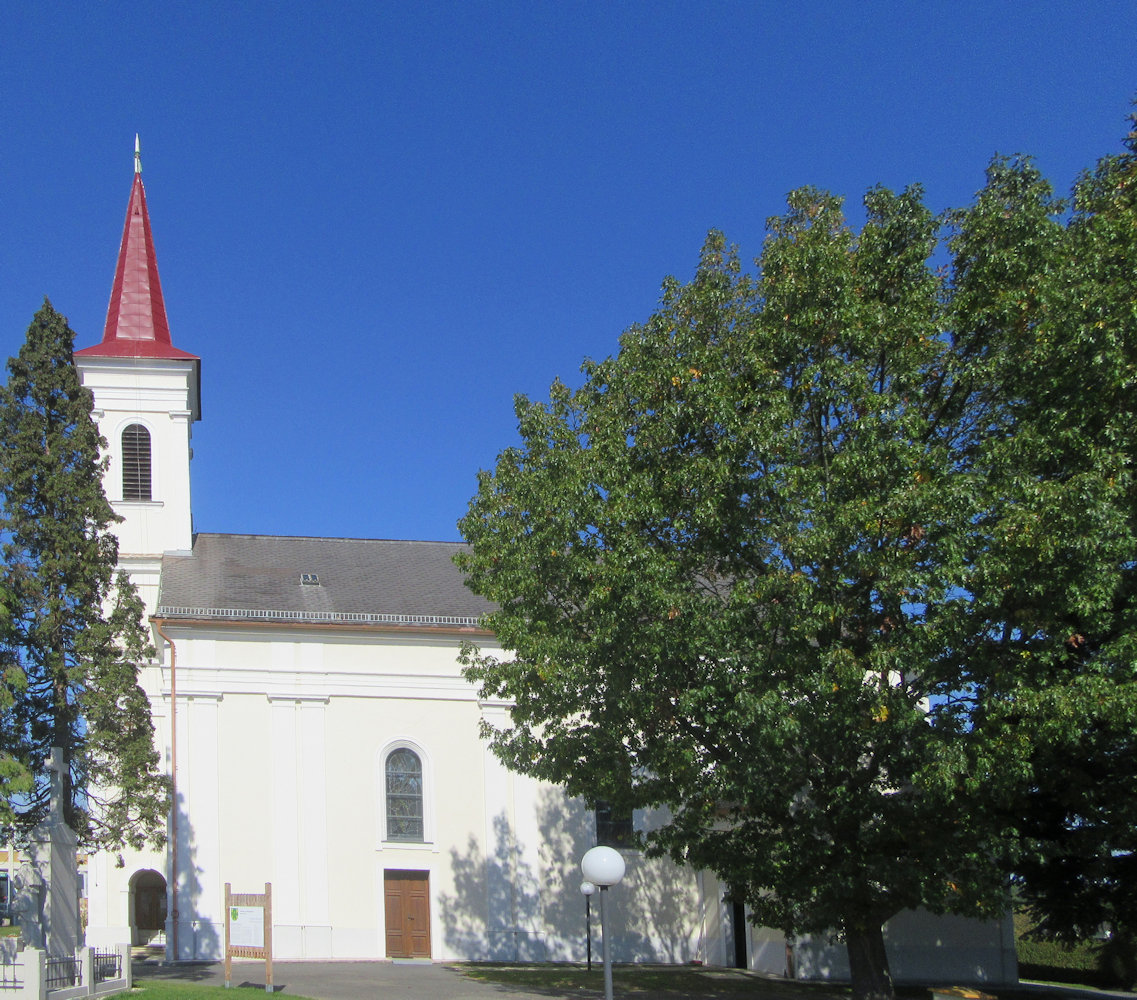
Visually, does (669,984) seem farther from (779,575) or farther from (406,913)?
(779,575)

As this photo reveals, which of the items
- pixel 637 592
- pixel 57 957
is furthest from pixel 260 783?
pixel 637 592

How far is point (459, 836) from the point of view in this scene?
105 feet

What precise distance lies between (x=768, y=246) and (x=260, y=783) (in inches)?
762

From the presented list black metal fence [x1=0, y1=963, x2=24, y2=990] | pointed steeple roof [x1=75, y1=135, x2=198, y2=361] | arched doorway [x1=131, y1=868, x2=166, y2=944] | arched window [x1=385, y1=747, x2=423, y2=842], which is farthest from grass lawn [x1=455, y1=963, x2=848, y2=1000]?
pointed steeple roof [x1=75, y1=135, x2=198, y2=361]

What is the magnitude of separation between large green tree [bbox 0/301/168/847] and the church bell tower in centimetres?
933

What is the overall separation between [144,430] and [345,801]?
1207 cm

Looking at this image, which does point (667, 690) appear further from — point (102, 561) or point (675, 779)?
point (102, 561)

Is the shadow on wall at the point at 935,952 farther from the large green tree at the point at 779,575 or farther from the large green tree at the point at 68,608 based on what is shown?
the large green tree at the point at 68,608

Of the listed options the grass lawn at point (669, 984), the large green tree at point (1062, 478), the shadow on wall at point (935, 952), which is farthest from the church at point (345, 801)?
the large green tree at point (1062, 478)

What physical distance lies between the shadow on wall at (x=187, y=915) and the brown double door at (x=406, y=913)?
4077 millimetres

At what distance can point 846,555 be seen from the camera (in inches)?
660

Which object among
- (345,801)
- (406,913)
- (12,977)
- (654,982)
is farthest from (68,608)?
(654,982)

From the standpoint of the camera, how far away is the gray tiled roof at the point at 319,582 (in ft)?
107

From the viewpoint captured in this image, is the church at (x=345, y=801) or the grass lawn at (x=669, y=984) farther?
the church at (x=345, y=801)
